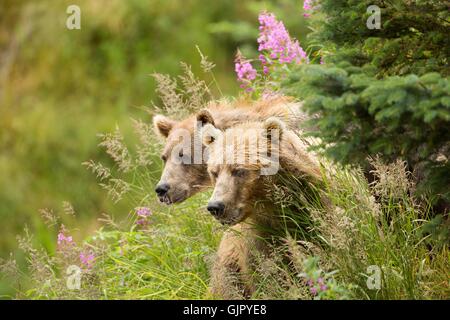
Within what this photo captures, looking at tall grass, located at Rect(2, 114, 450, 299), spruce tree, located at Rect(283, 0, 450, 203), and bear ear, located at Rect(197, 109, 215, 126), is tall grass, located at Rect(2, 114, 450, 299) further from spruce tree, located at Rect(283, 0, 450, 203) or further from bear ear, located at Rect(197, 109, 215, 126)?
bear ear, located at Rect(197, 109, 215, 126)

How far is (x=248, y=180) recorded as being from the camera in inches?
212

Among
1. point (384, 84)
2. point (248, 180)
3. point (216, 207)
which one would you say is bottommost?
point (216, 207)

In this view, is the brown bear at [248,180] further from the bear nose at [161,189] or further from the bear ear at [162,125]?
the bear ear at [162,125]

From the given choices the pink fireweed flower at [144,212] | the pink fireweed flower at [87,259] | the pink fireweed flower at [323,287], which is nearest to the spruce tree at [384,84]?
the pink fireweed flower at [323,287]

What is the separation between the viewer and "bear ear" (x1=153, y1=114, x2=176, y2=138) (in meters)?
6.89

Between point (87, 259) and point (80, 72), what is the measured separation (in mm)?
8462

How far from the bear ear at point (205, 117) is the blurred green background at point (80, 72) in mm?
6051

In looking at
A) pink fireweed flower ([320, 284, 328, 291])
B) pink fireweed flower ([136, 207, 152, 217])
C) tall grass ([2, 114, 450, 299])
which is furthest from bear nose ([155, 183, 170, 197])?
pink fireweed flower ([320, 284, 328, 291])

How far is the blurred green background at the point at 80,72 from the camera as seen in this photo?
1291 cm

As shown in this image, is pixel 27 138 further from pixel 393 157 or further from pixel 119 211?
pixel 393 157

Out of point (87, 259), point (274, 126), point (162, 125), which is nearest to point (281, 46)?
point (162, 125)

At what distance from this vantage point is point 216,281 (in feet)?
16.8

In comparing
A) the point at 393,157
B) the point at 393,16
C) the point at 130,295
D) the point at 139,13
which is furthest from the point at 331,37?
the point at 139,13

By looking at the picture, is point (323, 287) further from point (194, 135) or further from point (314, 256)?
point (194, 135)
